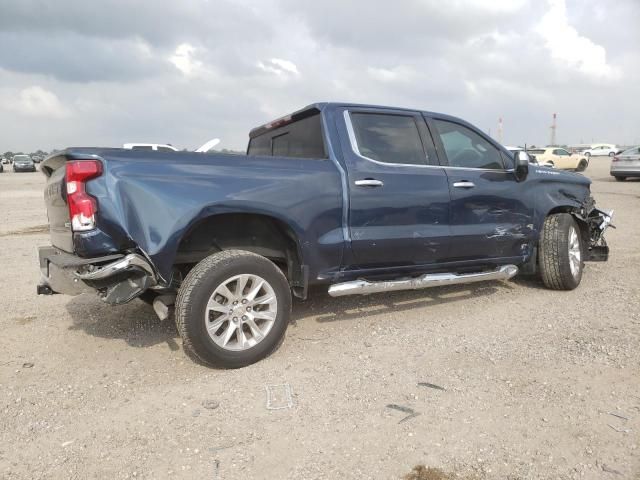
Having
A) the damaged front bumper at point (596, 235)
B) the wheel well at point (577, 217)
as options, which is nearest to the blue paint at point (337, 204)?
the wheel well at point (577, 217)

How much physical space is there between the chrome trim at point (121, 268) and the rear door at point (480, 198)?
2572mm

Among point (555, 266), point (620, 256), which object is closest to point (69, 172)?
point (555, 266)

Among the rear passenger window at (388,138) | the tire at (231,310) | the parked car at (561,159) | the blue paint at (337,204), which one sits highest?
the parked car at (561,159)

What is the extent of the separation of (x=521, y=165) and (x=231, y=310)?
3.12 m

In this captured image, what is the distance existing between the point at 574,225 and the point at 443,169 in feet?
6.60

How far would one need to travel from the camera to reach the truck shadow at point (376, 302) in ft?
14.6

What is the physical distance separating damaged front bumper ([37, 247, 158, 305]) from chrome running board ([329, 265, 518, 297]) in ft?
4.45

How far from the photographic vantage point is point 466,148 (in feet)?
15.2

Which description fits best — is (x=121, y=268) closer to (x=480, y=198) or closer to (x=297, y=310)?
(x=297, y=310)

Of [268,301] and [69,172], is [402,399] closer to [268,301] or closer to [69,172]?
[268,301]

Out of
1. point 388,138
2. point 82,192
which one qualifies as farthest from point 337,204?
point 82,192

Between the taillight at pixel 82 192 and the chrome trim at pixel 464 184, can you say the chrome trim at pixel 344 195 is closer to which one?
the chrome trim at pixel 464 184

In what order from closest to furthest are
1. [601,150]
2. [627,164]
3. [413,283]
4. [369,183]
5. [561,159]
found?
[369,183] < [413,283] < [627,164] < [561,159] < [601,150]

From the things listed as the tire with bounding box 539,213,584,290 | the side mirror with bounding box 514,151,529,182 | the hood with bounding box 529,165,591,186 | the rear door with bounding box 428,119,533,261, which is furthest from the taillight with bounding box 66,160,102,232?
the tire with bounding box 539,213,584,290
